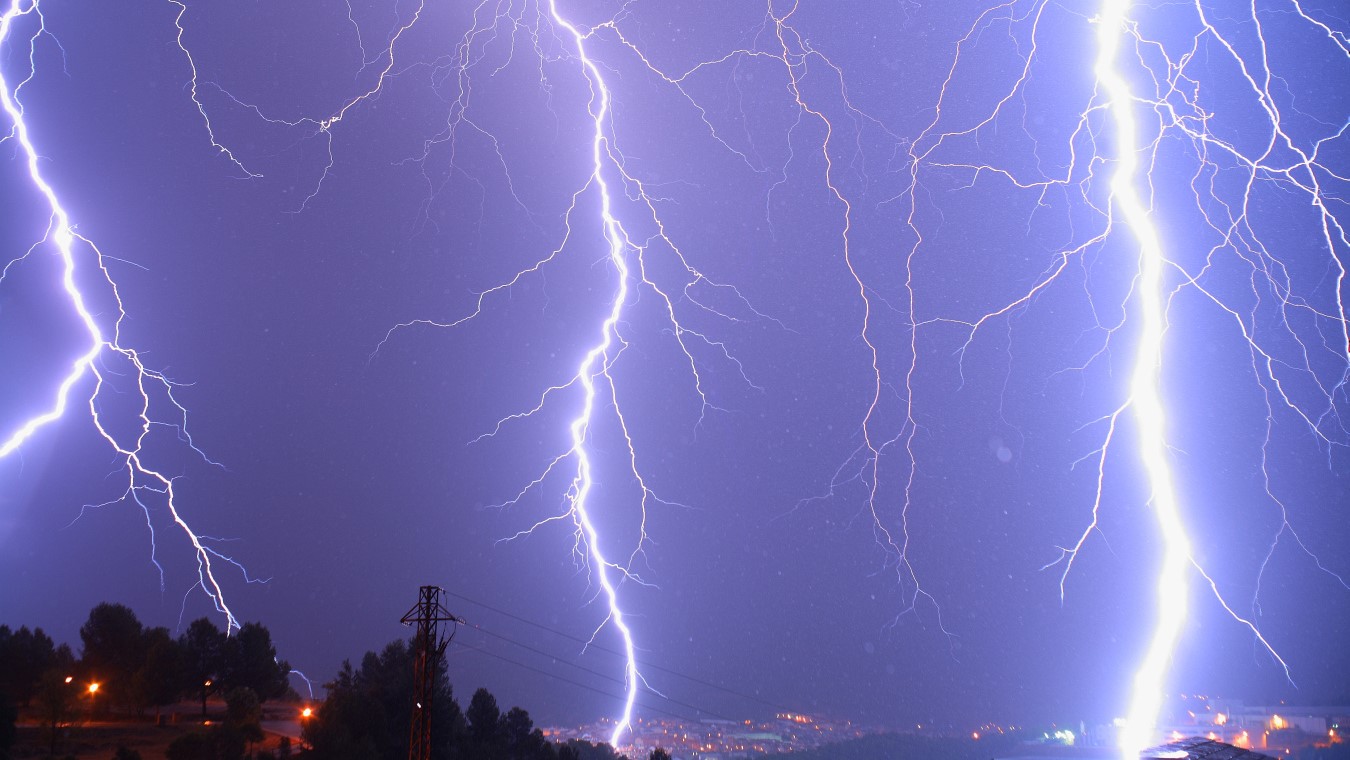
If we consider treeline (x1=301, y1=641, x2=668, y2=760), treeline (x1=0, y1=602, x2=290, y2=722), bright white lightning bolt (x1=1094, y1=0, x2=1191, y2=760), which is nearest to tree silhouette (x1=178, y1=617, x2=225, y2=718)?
treeline (x1=0, y1=602, x2=290, y2=722)

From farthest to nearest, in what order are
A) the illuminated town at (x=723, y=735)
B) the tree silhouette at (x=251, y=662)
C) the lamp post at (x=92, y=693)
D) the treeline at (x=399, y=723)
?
the illuminated town at (x=723, y=735) → the tree silhouette at (x=251, y=662) → the lamp post at (x=92, y=693) → the treeline at (x=399, y=723)

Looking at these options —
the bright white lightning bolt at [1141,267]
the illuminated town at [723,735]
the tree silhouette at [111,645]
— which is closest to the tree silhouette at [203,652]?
the tree silhouette at [111,645]

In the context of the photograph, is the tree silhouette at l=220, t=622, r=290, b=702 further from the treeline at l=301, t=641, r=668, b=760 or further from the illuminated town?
the illuminated town

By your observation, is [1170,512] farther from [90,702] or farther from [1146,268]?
[90,702]

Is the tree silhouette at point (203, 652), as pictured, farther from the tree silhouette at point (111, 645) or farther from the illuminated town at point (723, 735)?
the illuminated town at point (723, 735)

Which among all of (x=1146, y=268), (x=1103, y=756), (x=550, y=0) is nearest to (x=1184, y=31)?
(x=1146, y=268)

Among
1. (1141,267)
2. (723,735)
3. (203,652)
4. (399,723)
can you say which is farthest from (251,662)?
(1141,267)

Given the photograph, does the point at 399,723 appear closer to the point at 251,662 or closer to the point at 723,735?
the point at 251,662
